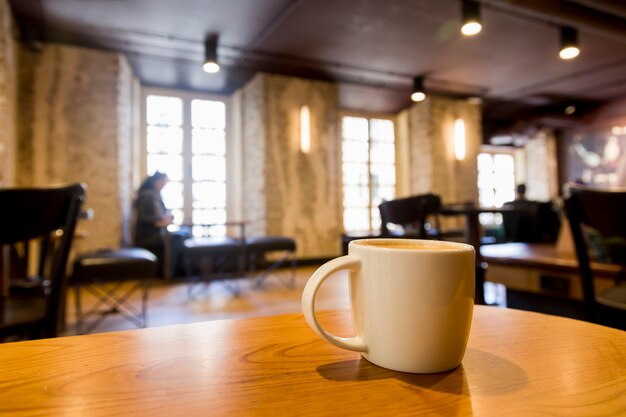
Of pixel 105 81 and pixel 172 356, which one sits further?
pixel 105 81

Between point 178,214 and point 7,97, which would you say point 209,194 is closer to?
point 178,214

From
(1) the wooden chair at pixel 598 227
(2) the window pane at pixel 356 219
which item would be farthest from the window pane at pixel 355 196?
(1) the wooden chair at pixel 598 227

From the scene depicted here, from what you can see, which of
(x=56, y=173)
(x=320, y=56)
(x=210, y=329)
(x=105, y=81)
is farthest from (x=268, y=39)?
(x=210, y=329)

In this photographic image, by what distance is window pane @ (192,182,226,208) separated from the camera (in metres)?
6.41

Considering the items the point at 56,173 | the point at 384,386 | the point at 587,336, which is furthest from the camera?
the point at 56,173

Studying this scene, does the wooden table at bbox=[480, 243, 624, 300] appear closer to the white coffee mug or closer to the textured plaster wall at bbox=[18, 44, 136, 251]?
the white coffee mug

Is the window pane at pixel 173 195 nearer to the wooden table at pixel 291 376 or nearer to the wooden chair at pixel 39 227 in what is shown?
the wooden chair at pixel 39 227

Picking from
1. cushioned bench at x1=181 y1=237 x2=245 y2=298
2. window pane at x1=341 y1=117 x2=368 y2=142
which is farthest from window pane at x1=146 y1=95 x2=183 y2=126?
window pane at x1=341 y1=117 x2=368 y2=142

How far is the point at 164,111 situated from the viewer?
6.28m

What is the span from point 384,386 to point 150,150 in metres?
6.49

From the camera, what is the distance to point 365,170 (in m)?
7.55

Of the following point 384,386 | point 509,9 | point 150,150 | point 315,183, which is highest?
point 509,9

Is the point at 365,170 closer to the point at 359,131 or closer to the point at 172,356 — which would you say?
the point at 359,131

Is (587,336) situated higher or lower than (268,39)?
lower
